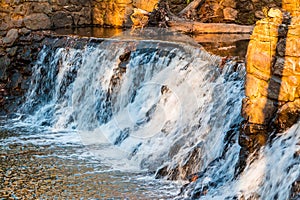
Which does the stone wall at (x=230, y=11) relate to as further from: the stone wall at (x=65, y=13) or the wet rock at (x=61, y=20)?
the wet rock at (x=61, y=20)

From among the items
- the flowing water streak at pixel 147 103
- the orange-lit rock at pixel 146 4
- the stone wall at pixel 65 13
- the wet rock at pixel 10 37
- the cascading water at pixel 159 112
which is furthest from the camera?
the orange-lit rock at pixel 146 4

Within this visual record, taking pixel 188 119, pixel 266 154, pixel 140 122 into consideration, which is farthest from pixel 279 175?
pixel 140 122

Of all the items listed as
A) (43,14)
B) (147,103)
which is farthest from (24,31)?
(147,103)

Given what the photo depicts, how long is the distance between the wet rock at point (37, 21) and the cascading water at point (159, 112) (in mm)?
882

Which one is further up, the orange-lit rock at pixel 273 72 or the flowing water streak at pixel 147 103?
the orange-lit rock at pixel 273 72

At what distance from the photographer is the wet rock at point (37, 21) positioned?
12180 mm

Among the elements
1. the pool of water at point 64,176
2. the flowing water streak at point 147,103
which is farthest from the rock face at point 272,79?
the pool of water at point 64,176

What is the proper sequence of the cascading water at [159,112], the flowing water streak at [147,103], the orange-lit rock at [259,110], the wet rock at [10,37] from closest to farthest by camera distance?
the orange-lit rock at [259,110] → the cascading water at [159,112] → the flowing water streak at [147,103] → the wet rock at [10,37]

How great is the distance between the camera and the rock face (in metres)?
5.70

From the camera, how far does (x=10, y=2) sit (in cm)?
1198

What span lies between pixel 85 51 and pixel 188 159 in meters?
3.95

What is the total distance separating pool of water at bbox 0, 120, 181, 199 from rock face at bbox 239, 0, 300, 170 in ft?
4.28

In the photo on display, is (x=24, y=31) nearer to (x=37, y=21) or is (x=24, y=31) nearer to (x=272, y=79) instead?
(x=37, y=21)

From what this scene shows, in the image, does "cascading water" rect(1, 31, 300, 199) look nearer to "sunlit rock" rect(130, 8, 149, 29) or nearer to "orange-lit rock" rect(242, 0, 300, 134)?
"orange-lit rock" rect(242, 0, 300, 134)
